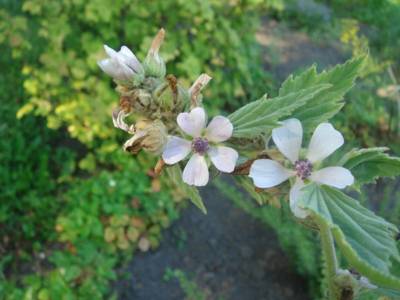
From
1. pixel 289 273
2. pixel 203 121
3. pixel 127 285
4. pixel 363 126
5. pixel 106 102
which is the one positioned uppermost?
pixel 203 121

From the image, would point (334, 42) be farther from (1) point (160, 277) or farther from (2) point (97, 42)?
(1) point (160, 277)

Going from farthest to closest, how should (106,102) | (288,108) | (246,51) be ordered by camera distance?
(246,51), (106,102), (288,108)

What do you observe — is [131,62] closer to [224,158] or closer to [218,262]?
[224,158]

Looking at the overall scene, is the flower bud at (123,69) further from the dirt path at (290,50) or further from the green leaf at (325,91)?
the dirt path at (290,50)

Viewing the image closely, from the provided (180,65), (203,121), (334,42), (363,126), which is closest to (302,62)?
(334,42)

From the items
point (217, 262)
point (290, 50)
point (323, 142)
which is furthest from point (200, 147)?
point (290, 50)
